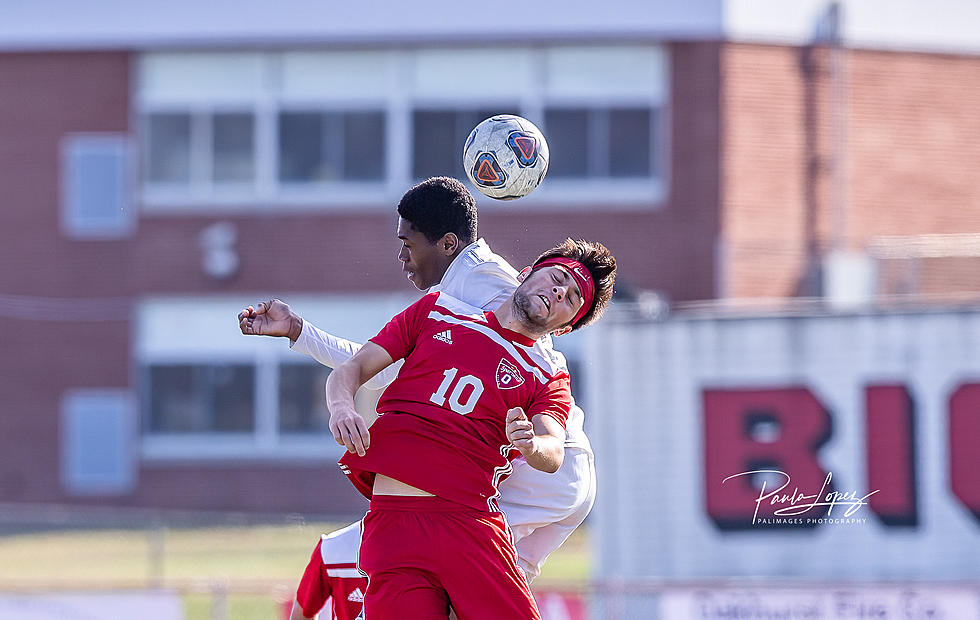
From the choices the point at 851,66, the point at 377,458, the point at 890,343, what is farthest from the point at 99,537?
the point at 377,458

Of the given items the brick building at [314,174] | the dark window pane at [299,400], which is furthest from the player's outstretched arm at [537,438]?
the dark window pane at [299,400]

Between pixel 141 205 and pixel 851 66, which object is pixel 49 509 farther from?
pixel 851 66

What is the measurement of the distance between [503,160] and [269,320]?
1.22 meters

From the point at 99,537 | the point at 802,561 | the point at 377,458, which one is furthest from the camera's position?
the point at 99,537

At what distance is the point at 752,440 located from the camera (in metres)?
12.9

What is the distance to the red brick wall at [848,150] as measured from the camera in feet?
74.6

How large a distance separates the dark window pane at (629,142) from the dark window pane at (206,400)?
6826 millimetres

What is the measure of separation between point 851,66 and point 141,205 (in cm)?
1177

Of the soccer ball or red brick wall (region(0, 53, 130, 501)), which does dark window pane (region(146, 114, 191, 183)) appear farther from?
the soccer ball

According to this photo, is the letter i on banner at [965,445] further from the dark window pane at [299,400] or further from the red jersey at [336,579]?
the dark window pane at [299,400]

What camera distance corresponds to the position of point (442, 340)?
4.88 m

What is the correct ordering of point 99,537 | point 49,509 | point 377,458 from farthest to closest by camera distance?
point 49,509 < point 99,537 < point 377,458

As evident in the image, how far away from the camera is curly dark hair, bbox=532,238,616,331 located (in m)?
4.95

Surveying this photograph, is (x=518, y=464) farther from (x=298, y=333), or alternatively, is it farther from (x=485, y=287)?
(x=298, y=333)
